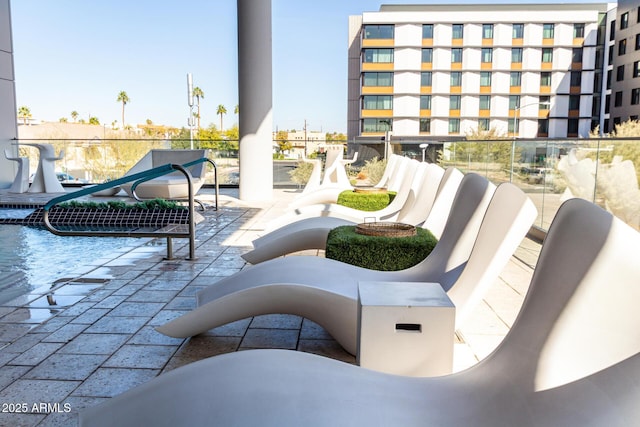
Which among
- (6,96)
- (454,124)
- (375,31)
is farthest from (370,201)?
(375,31)

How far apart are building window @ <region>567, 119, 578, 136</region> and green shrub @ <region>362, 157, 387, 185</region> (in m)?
48.9

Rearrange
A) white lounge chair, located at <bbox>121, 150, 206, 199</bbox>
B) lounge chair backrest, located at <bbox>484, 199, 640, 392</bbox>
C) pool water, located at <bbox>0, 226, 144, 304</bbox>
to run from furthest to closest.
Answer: white lounge chair, located at <bbox>121, 150, 206, 199</bbox>, pool water, located at <bbox>0, 226, 144, 304</bbox>, lounge chair backrest, located at <bbox>484, 199, 640, 392</bbox>

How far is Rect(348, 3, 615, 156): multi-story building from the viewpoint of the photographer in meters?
54.1

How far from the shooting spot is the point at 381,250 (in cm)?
399

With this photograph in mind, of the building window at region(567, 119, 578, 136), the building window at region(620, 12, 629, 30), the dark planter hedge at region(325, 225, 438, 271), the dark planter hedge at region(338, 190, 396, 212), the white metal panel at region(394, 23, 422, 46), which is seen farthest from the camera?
the building window at region(567, 119, 578, 136)

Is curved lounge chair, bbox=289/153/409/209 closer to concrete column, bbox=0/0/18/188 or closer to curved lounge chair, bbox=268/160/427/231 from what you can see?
curved lounge chair, bbox=268/160/427/231

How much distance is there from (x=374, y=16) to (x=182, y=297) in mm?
54610

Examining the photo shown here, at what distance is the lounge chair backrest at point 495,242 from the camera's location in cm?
234

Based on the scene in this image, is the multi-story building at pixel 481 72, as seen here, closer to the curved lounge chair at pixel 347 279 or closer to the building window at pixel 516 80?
the building window at pixel 516 80

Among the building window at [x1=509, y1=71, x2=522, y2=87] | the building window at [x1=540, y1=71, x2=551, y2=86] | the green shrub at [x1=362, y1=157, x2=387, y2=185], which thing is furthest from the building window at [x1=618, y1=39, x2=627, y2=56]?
the green shrub at [x1=362, y1=157, x2=387, y2=185]

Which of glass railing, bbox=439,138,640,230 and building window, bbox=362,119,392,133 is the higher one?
building window, bbox=362,119,392,133

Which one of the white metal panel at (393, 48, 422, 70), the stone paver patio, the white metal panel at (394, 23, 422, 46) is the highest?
the white metal panel at (394, 23, 422, 46)

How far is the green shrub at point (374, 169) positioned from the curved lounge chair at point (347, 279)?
9.09 m

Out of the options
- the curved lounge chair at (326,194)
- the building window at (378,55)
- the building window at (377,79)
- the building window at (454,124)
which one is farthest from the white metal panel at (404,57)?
the curved lounge chair at (326,194)
